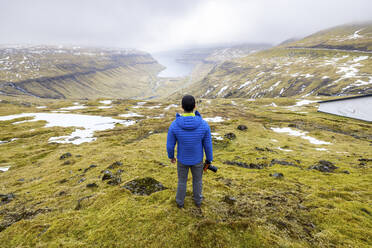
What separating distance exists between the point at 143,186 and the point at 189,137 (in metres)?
5.73

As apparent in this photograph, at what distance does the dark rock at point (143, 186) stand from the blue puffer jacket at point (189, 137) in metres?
4.13

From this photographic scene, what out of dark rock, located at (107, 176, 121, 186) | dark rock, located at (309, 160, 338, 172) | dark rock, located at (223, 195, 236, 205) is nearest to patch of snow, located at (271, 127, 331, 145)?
dark rock, located at (309, 160, 338, 172)

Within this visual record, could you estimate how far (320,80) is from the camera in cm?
16688

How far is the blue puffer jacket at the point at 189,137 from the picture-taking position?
709cm

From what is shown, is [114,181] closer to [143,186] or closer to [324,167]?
[143,186]

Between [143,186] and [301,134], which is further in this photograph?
[301,134]

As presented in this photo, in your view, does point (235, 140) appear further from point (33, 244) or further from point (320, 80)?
point (320, 80)

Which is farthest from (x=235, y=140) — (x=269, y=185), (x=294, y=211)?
(x=294, y=211)

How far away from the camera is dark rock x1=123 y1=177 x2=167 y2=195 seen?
10367 millimetres

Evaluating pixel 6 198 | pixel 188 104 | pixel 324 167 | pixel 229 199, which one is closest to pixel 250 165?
pixel 324 167

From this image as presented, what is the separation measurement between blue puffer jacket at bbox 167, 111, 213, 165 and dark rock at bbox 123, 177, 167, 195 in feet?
13.6

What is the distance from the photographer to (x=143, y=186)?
11.0 metres

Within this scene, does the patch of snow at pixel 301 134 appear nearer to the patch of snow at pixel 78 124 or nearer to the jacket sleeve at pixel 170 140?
the jacket sleeve at pixel 170 140

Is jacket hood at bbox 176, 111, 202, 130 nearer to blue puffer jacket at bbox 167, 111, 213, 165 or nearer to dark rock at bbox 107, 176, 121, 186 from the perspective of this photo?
blue puffer jacket at bbox 167, 111, 213, 165
